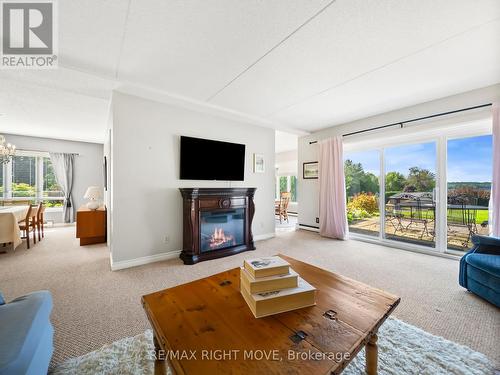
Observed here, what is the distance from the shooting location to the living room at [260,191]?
3.45ft

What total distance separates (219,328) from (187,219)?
2.26m

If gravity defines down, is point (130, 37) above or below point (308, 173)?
above

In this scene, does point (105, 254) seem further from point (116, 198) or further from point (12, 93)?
point (12, 93)

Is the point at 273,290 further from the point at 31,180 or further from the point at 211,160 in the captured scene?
the point at 31,180

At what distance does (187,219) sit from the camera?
120 inches

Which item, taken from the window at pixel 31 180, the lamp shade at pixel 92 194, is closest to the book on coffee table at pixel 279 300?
the lamp shade at pixel 92 194

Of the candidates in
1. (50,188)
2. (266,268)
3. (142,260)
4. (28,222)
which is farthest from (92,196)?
(266,268)

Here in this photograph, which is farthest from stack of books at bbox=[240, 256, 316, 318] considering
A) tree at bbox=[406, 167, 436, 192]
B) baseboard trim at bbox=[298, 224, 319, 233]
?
baseboard trim at bbox=[298, 224, 319, 233]

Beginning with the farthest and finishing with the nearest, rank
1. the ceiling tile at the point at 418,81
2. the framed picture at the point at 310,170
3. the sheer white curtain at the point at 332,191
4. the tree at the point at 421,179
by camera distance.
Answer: the framed picture at the point at 310,170 → the sheer white curtain at the point at 332,191 → the tree at the point at 421,179 → the ceiling tile at the point at 418,81

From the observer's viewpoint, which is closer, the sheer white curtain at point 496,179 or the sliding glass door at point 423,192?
the sheer white curtain at point 496,179

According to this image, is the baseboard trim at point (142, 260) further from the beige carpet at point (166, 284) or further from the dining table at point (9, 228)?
the dining table at point (9, 228)

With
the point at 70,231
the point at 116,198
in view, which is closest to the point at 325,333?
the point at 116,198

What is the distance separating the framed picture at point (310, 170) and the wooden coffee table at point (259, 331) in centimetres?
368

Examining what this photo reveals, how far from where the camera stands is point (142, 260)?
2.88 m
